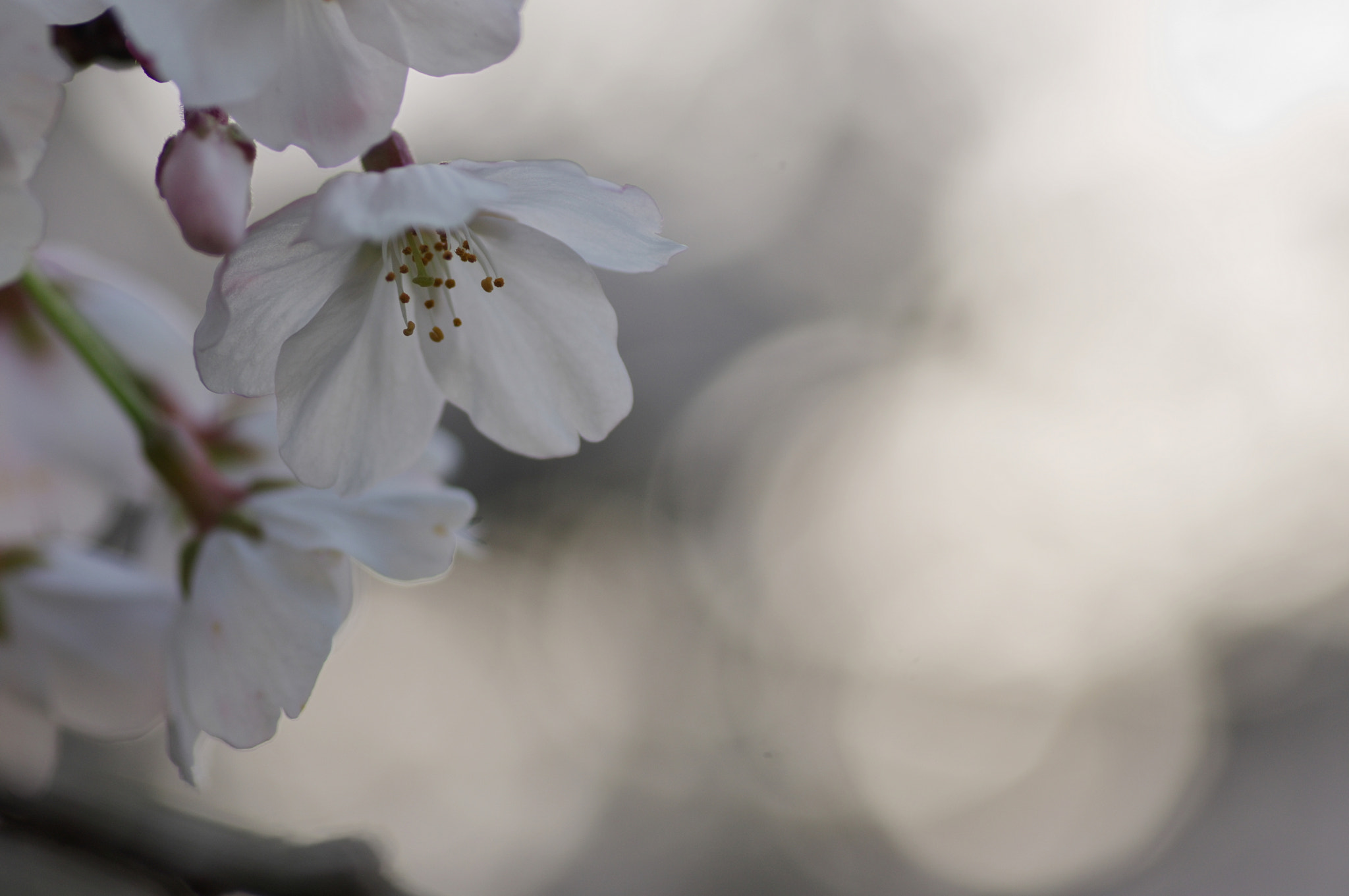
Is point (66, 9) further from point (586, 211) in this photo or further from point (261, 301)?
point (586, 211)

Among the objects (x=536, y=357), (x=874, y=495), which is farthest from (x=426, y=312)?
(x=874, y=495)

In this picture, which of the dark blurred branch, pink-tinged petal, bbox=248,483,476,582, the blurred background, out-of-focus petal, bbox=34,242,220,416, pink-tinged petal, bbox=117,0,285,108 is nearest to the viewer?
pink-tinged petal, bbox=117,0,285,108

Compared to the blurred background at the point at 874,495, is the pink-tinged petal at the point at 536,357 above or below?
below

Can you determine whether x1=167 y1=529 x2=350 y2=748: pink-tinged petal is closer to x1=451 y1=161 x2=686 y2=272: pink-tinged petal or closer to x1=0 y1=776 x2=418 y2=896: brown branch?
x1=0 y1=776 x2=418 y2=896: brown branch

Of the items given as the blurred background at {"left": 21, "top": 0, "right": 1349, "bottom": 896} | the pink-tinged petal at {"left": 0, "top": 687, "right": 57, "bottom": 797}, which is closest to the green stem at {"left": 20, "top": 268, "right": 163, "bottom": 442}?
the pink-tinged petal at {"left": 0, "top": 687, "right": 57, "bottom": 797}

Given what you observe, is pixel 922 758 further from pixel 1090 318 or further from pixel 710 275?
pixel 710 275

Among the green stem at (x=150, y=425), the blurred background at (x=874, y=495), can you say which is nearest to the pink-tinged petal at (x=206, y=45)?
the green stem at (x=150, y=425)

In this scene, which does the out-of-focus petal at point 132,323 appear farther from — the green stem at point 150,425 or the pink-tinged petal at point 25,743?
the pink-tinged petal at point 25,743

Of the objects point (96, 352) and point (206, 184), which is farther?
point (96, 352)
